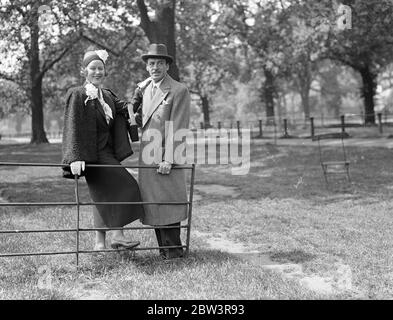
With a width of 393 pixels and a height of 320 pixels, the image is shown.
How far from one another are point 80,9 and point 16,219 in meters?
12.0

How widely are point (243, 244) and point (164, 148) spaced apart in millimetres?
1729

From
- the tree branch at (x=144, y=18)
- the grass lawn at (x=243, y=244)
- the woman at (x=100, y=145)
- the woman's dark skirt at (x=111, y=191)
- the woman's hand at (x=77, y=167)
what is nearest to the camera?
the grass lawn at (x=243, y=244)

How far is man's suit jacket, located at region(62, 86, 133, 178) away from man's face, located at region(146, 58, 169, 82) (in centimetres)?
54

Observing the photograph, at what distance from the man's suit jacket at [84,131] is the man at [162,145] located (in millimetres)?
289

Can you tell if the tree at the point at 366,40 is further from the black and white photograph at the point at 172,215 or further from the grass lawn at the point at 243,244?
the grass lawn at the point at 243,244

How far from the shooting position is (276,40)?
2448cm

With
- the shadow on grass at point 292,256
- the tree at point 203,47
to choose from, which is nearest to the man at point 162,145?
the shadow on grass at point 292,256

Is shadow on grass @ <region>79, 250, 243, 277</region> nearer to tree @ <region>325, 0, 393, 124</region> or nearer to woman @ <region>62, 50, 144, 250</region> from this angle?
woman @ <region>62, 50, 144, 250</region>

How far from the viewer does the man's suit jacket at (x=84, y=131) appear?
190 inches

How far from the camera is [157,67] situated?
525cm

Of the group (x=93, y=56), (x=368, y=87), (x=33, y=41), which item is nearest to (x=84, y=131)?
(x=93, y=56)

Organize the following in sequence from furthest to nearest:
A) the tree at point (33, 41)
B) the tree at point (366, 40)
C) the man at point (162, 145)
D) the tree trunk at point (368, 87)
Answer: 1. the tree trunk at point (368, 87)
2. the tree at point (33, 41)
3. the tree at point (366, 40)
4. the man at point (162, 145)

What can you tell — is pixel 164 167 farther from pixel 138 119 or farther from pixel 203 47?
pixel 203 47

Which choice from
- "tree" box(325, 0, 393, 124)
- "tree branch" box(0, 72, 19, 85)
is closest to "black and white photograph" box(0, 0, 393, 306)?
"tree" box(325, 0, 393, 124)
